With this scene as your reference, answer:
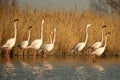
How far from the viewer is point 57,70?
744 inches

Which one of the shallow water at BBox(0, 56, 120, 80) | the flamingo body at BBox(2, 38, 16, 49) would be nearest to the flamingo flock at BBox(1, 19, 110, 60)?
the flamingo body at BBox(2, 38, 16, 49)

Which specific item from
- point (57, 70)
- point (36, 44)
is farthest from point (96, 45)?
point (57, 70)

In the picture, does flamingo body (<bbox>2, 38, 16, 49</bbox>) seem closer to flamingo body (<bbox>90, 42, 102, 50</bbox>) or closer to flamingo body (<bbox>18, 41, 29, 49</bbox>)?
flamingo body (<bbox>18, 41, 29, 49</bbox>)

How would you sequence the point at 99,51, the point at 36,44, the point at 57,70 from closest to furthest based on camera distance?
the point at 57,70, the point at 36,44, the point at 99,51

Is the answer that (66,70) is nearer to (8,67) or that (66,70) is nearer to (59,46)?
(8,67)

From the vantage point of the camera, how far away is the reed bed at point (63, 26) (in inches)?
1030

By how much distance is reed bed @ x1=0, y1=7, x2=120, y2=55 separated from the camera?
26.2m

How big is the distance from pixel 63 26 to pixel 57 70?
888cm

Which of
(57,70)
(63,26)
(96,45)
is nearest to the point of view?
(57,70)

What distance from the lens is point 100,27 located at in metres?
28.6

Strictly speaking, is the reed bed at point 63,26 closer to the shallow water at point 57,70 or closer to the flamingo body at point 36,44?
the flamingo body at point 36,44

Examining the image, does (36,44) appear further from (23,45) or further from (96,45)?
(96,45)

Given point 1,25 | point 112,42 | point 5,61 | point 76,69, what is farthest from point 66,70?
point 112,42

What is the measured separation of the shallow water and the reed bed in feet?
11.4
